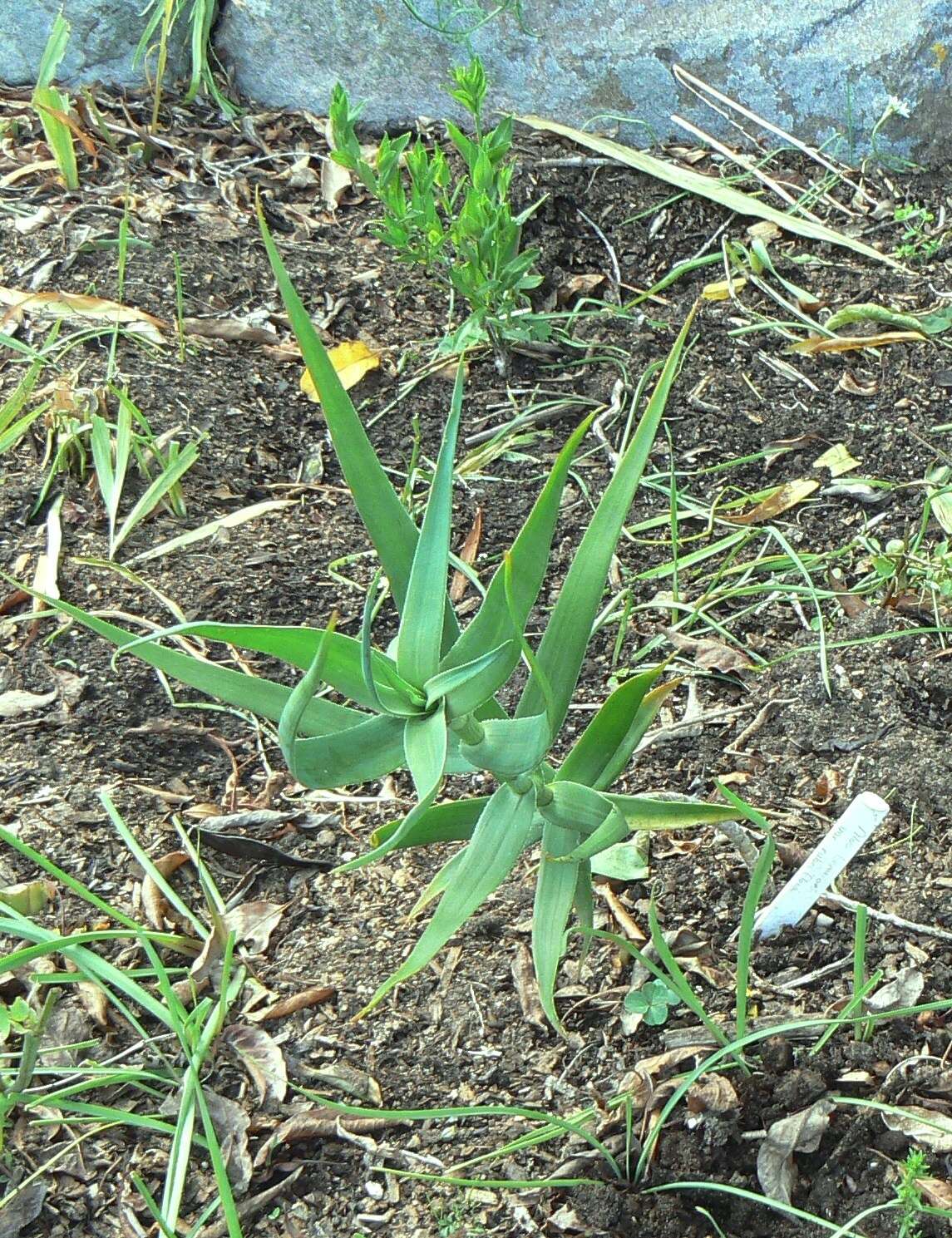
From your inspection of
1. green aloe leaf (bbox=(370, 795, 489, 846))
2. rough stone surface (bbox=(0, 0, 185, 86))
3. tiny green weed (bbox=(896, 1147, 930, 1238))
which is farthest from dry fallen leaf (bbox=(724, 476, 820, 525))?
rough stone surface (bbox=(0, 0, 185, 86))

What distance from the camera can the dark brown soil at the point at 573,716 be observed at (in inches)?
54.6

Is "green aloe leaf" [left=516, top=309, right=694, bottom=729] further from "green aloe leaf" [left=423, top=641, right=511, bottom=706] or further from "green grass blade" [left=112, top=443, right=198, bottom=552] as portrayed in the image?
"green grass blade" [left=112, top=443, right=198, bottom=552]

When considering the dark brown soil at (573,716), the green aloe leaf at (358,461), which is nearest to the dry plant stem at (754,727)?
the dark brown soil at (573,716)

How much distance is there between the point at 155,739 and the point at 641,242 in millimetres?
1725

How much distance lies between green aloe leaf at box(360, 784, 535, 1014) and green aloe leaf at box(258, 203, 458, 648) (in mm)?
243

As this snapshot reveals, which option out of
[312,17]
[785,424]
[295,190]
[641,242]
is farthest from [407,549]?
[312,17]

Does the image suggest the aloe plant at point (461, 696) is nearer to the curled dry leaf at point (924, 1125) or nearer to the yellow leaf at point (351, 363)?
the curled dry leaf at point (924, 1125)

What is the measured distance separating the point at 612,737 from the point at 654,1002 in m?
0.40

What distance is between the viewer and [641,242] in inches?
113

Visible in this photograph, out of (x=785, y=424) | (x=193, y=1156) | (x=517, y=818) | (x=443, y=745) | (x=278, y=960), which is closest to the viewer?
(x=443, y=745)

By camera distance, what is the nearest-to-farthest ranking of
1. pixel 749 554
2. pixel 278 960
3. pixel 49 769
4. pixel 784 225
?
pixel 278 960
pixel 49 769
pixel 749 554
pixel 784 225

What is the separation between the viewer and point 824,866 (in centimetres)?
141

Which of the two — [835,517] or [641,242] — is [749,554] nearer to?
[835,517]

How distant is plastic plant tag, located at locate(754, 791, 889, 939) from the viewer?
1.33 metres
